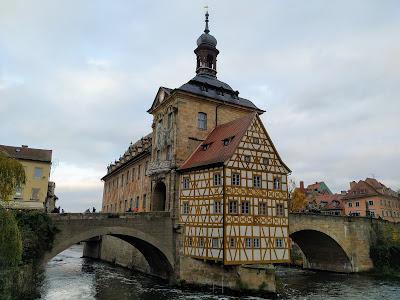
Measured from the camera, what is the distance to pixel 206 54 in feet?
104

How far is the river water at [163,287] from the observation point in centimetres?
2008

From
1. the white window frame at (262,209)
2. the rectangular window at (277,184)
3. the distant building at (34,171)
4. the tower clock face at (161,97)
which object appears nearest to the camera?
the white window frame at (262,209)

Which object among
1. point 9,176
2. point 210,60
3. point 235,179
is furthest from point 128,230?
point 210,60

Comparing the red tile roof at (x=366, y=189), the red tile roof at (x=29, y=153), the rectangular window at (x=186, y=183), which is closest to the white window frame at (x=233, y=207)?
the rectangular window at (x=186, y=183)

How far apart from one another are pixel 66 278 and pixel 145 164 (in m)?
12.2

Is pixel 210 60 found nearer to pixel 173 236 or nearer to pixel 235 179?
pixel 235 179

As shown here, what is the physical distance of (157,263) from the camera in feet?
83.2

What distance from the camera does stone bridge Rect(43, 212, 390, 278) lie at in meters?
20.0

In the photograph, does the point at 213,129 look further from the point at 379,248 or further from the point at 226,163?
the point at 379,248

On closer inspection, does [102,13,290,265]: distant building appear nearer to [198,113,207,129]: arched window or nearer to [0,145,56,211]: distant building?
[198,113,207,129]: arched window

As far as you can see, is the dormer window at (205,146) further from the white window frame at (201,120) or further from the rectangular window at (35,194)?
the rectangular window at (35,194)

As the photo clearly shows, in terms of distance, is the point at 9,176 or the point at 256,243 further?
the point at 256,243

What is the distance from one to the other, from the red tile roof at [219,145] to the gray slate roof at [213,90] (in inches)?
122

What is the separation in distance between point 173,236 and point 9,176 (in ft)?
43.9
